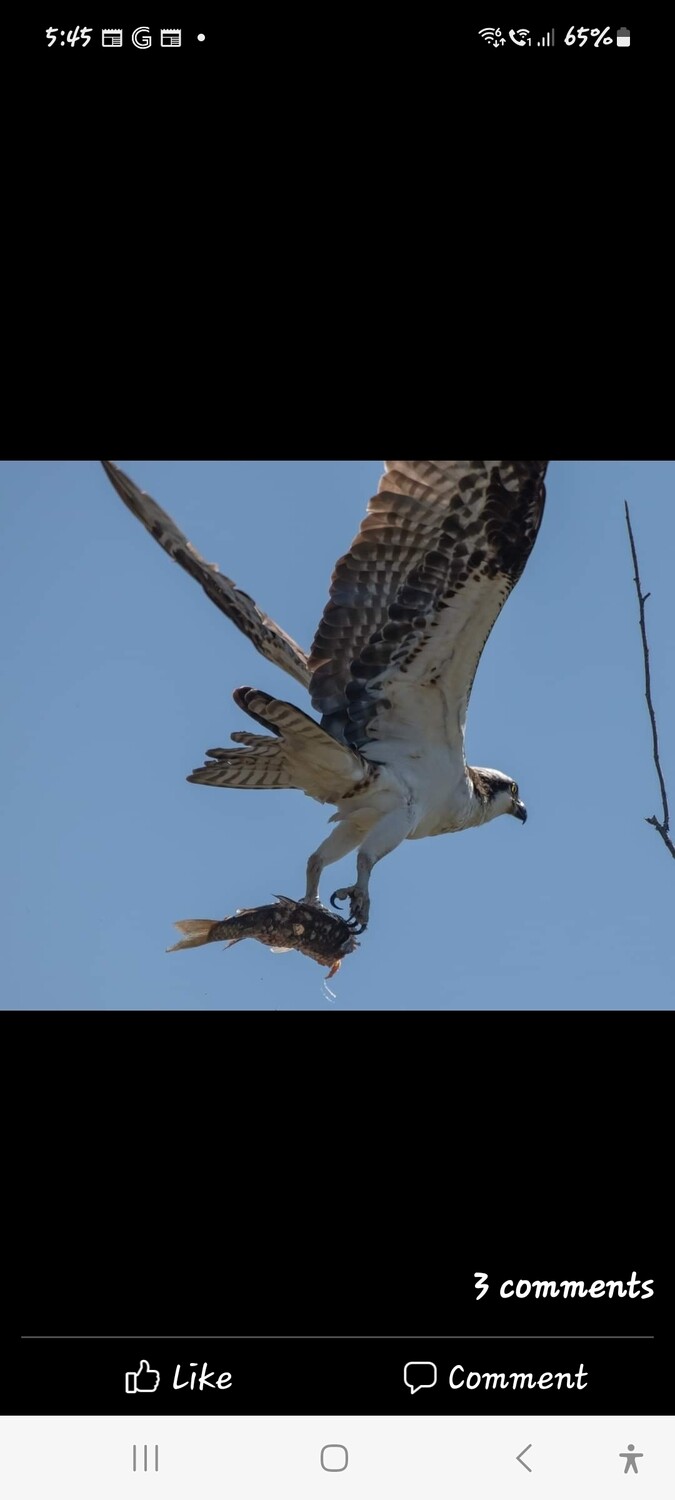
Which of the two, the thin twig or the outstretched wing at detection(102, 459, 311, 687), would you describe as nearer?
the thin twig

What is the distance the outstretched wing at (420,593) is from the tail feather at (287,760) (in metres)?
0.41

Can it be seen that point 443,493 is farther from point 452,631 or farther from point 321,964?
point 321,964

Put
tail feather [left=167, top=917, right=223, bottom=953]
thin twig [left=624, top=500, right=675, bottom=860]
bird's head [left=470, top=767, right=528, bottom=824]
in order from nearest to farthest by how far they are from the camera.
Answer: thin twig [left=624, top=500, right=675, bottom=860] < tail feather [left=167, top=917, right=223, bottom=953] < bird's head [left=470, top=767, right=528, bottom=824]

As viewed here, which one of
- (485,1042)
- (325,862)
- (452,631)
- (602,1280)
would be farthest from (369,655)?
(602,1280)

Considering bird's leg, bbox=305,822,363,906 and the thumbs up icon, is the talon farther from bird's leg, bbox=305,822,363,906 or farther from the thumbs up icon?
the thumbs up icon

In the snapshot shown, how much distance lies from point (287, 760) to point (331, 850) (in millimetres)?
534

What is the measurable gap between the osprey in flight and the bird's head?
21 centimetres

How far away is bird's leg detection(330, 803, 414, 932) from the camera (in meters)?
6.61

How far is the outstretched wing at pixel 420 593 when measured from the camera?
264 inches
